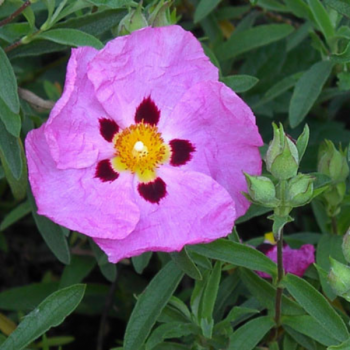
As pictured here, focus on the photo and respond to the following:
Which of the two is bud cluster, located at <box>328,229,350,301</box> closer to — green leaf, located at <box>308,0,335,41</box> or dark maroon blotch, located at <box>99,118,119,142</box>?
dark maroon blotch, located at <box>99,118,119,142</box>

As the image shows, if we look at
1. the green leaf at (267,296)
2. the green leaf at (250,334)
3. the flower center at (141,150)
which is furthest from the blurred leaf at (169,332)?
the flower center at (141,150)

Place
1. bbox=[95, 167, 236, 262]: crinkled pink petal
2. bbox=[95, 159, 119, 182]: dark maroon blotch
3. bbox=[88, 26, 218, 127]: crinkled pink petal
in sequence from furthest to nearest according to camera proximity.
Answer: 1. bbox=[95, 159, 119, 182]: dark maroon blotch
2. bbox=[88, 26, 218, 127]: crinkled pink petal
3. bbox=[95, 167, 236, 262]: crinkled pink petal

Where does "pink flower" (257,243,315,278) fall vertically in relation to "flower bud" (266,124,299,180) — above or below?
below

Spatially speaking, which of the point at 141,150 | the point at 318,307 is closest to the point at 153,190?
the point at 141,150

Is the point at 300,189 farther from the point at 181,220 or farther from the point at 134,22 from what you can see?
the point at 134,22

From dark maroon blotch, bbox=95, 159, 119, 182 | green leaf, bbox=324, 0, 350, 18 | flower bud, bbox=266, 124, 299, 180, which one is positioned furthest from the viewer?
green leaf, bbox=324, 0, 350, 18

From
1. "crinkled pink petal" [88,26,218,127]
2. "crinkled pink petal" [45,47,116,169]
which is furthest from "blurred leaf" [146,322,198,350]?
Answer: "crinkled pink petal" [88,26,218,127]
